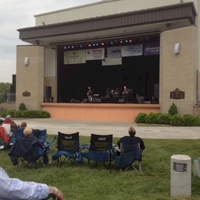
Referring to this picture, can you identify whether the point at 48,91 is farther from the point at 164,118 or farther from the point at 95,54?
the point at 164,118

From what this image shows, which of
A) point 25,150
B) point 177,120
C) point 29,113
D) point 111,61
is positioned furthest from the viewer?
point 111,61

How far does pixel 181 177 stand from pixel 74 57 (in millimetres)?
22566

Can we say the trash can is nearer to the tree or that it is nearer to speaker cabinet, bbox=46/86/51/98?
speaker cabinet, bbox=46/86/51/98

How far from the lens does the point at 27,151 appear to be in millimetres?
7605

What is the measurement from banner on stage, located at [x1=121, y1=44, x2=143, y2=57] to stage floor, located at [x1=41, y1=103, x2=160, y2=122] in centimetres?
489

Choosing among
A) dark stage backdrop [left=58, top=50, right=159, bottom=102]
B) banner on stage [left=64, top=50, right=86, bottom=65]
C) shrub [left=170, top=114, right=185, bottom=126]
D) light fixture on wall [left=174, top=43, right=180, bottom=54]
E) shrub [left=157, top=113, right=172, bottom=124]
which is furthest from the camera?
banner on stage [left=64, top=50, right=86, bottom=65]

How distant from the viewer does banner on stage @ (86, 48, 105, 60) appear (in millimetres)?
25547

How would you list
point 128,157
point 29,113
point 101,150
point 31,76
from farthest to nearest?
1. point 31,76
2. point 29,113
3. point 101,150
4. point 128,157

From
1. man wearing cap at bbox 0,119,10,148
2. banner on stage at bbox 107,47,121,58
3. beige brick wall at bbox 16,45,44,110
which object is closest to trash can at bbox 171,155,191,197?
man wearing cap at bbox 0,119,10,148

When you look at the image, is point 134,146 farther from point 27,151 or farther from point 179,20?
point 179,20

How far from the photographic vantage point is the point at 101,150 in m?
7.73

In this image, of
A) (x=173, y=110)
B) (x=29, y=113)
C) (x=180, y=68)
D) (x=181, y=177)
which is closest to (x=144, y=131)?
(x=173, y=110)

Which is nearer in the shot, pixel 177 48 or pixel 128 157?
pixel 128 157

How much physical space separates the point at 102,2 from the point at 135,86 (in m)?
7.26
